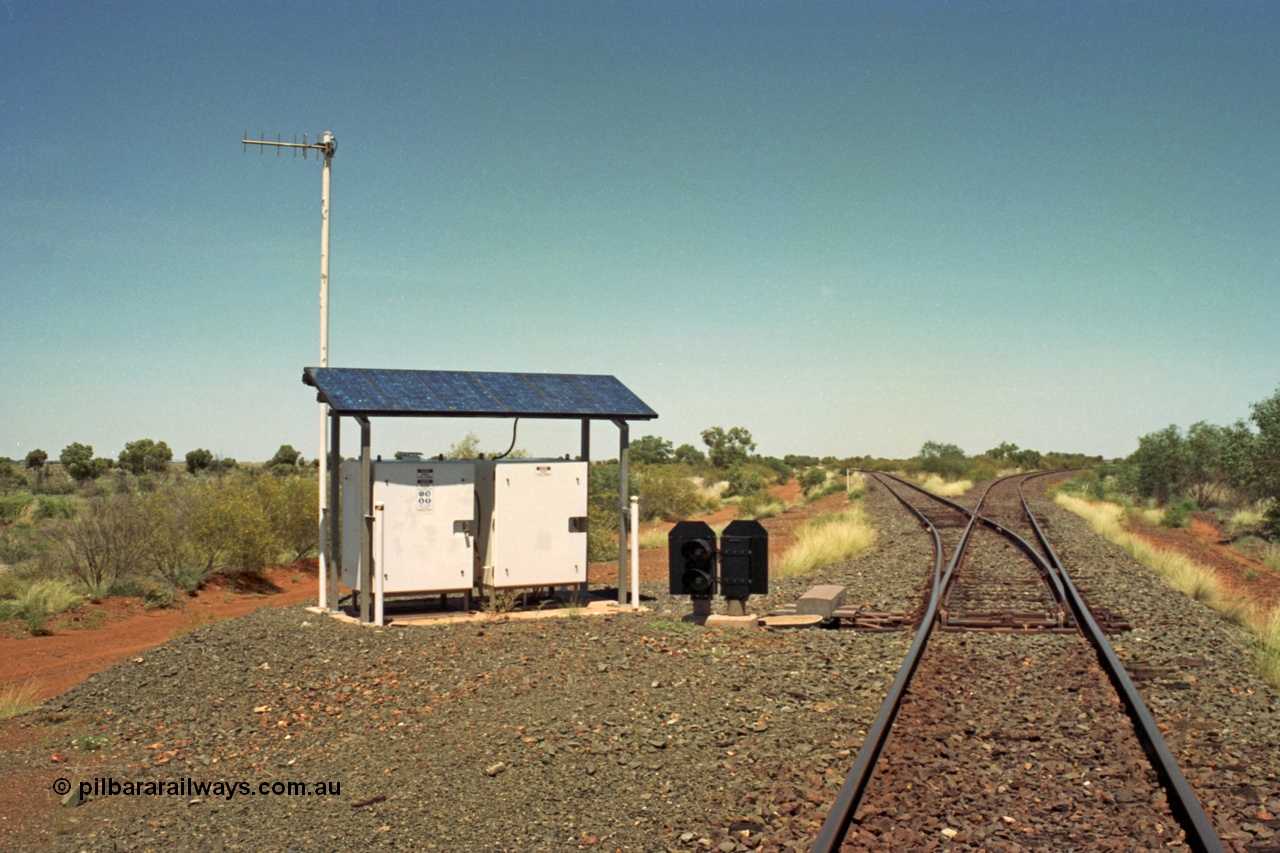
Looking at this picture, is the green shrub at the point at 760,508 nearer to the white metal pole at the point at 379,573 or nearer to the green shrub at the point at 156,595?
the green shrub at the point at 156,595

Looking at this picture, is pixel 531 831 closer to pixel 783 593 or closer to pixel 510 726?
pixel 510 726

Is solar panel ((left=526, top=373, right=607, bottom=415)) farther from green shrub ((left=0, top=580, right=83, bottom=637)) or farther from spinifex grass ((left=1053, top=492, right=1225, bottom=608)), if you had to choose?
spinifex grass ((left=1053, top=492, right=1225, bottom=608))

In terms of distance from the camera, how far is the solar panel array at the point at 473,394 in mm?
13688

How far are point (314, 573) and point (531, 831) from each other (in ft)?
63.6

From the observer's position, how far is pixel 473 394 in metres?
14.6

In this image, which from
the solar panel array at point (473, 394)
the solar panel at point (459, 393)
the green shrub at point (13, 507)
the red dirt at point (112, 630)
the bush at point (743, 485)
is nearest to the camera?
the red dirt at point (112, 630)

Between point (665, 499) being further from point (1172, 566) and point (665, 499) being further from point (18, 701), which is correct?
point (18, 701)

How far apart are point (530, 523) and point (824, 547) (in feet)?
28.5

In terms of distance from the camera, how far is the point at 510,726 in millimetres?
8484

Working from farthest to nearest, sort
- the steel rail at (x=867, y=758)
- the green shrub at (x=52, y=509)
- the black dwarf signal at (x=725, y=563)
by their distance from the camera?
the green shrub at (x=52, y=509) < the black dwarf signal at (x=725, y=563) < the steel rail at (x=867, y=758)

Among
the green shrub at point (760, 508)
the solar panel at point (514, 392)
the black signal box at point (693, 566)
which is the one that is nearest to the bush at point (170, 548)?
the solar panel at point (514, 392)

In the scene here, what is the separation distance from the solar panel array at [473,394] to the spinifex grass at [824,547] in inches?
221

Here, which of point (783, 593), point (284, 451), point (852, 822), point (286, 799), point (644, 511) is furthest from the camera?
point (284, 451)

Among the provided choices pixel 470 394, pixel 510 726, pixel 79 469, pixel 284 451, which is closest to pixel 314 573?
pixel 470 394
